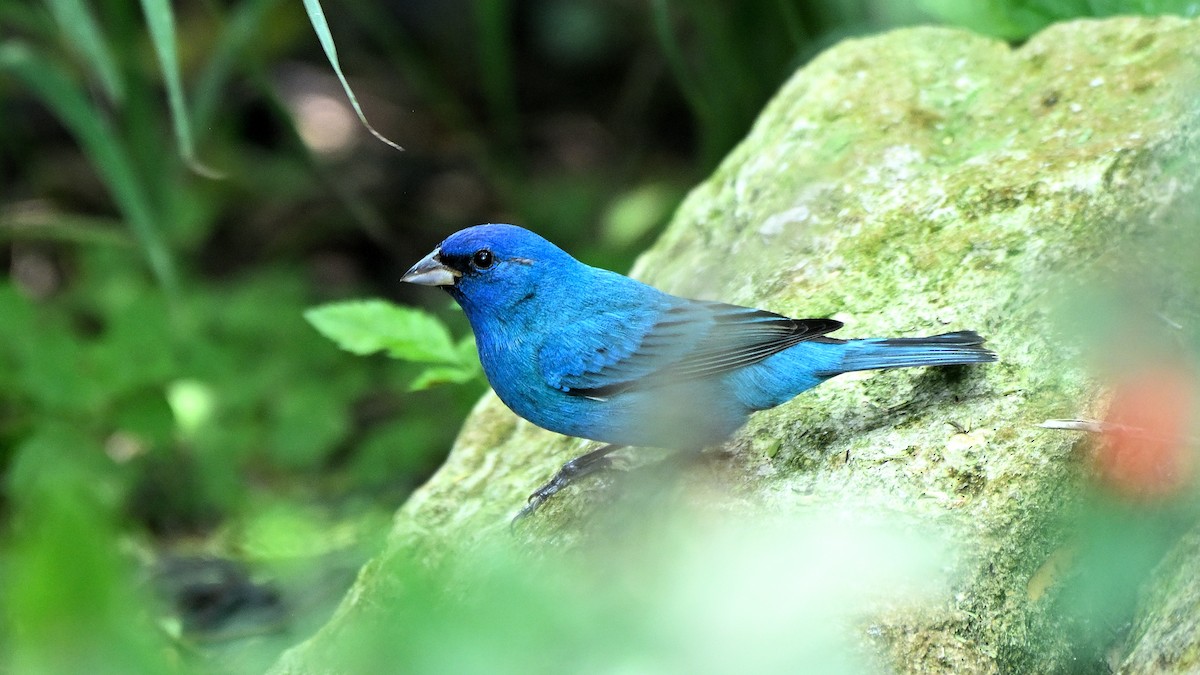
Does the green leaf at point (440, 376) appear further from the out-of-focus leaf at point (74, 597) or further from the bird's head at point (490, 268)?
the out-of-focus leaf at point (74, 597)

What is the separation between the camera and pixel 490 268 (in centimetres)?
295

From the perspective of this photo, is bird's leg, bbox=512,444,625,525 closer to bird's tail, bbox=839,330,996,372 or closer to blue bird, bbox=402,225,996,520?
blue bird, bbox=402,225,996,520

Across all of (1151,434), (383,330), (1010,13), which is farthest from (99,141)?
(1151,434)

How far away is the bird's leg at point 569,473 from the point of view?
2.63 m

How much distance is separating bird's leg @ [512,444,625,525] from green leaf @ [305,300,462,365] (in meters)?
0.47

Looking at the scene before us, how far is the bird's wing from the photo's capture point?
2.60 metres

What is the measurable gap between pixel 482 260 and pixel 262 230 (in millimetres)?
4049

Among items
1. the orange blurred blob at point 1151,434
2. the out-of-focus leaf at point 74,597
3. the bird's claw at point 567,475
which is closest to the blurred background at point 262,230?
the out-of-focus leaf at point 74,597

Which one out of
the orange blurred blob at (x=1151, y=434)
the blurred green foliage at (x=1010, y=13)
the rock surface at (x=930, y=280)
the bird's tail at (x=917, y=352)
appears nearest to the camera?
the orange blurred blob at (x=1151, y=434)

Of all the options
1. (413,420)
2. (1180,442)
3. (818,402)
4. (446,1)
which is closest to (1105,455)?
(1180,442)

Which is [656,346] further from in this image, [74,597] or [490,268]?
[74,597]

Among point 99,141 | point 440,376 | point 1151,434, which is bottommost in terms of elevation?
point 1151,434

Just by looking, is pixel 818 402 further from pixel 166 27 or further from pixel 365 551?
pixel 166 27

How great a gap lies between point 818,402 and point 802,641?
2019 mm
